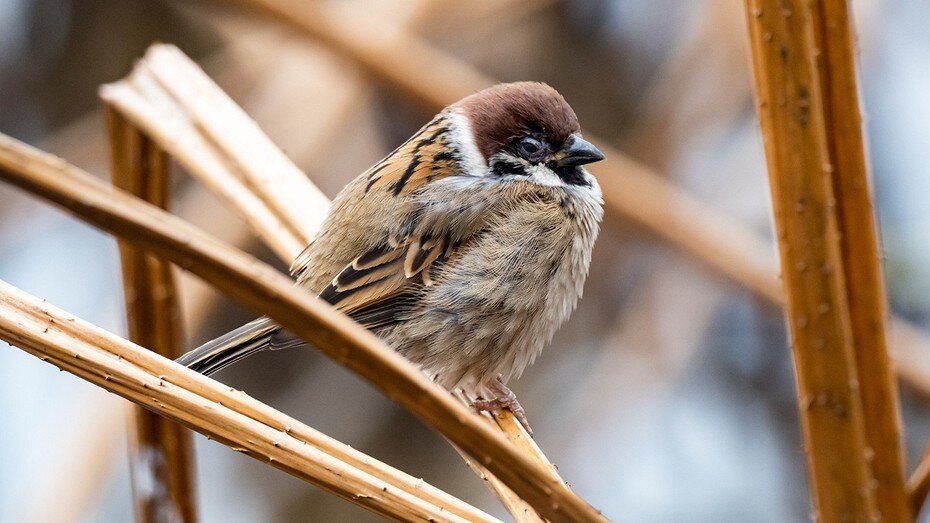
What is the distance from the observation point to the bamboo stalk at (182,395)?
41.8 inches

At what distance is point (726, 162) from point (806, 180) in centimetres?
200

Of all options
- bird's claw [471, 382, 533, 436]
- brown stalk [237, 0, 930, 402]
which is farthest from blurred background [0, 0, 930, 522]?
bird's claw [471, 382, 533, 436]

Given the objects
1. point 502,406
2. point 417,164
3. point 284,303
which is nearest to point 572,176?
point 417,164

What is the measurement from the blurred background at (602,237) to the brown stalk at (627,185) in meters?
0.06

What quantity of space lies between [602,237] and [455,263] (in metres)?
0.80

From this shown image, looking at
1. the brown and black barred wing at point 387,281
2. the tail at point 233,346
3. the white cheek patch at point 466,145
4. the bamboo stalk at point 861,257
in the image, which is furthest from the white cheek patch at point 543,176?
the bamboo stalk at point 861,257

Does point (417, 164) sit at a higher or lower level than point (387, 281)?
higher

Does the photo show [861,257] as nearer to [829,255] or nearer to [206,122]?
[829,255]

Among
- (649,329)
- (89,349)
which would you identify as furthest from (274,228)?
(649,329)

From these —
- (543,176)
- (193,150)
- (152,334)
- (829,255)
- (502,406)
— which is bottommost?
(829,255)

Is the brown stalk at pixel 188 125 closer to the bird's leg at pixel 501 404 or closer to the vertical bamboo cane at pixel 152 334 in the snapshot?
the vertical bamboo cane at pixel 152 334

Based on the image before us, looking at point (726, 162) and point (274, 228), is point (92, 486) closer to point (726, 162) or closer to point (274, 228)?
point (274, 228)

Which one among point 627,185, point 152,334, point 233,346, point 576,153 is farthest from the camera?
point 627,185

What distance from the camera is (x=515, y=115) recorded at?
252 cm
